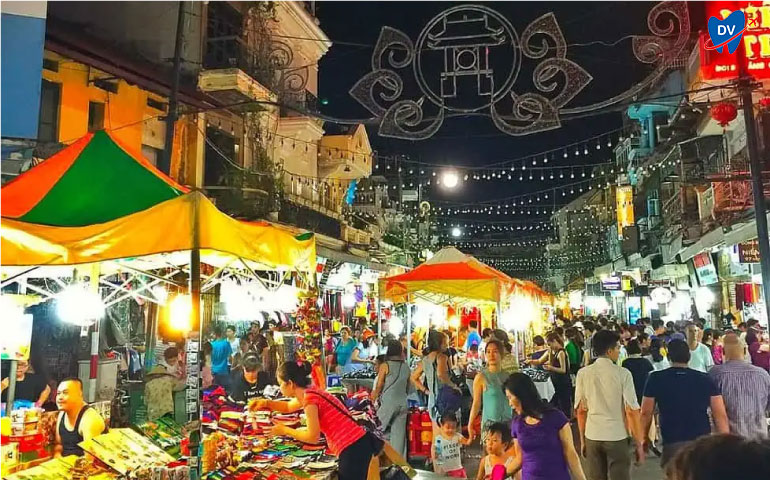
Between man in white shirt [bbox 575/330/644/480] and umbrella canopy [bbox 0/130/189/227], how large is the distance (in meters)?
4.64

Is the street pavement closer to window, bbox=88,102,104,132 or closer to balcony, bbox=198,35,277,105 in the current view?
window, bbox=88,102,104,132

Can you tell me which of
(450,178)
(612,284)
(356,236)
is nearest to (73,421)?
(450,178)

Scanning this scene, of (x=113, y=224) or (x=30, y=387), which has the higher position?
(x=113, y=224)

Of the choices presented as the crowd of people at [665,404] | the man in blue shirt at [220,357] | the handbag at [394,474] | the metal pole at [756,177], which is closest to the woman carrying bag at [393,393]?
the crowd of people at [665,404]

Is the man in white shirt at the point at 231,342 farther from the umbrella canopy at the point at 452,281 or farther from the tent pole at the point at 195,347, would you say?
the tent pole at the point at 195,347

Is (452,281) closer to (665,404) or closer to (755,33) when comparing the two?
(665,404)

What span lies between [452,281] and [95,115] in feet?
31.4

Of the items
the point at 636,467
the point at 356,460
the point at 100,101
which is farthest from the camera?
the point at 100,101

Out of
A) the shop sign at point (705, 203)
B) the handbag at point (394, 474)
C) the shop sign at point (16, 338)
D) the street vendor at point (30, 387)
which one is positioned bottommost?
the handbag at point (394, 474)

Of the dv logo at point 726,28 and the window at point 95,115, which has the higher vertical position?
the window at point 95,115

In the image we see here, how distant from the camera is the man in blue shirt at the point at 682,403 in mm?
5855

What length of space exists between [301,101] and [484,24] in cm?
1294

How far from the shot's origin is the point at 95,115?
14273 millimetres

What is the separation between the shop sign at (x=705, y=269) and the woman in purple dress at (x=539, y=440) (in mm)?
18033
